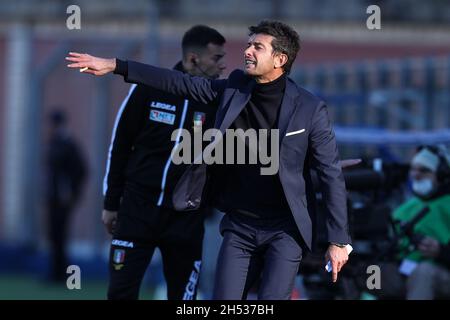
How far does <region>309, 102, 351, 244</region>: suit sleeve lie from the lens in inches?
264

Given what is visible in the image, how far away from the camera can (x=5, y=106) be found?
55.9 feet

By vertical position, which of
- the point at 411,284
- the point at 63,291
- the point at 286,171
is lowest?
the point at 63,291

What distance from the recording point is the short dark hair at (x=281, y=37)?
679cm

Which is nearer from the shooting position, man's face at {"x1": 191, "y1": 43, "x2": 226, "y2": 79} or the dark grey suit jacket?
the dark grey suit jacket

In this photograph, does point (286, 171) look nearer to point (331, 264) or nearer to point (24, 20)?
point (331, 264)

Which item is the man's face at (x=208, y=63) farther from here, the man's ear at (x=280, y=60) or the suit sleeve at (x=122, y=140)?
the man's ear at (x=280, y=60)

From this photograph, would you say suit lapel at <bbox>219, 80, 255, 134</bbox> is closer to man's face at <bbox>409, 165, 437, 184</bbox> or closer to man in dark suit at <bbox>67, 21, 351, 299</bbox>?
man in dark suit at <bbox>67, 21, 351, 299</bbox>

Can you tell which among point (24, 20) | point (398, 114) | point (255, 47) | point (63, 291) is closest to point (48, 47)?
point (24, 20)

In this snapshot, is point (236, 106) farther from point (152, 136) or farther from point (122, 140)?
point (122, 140)

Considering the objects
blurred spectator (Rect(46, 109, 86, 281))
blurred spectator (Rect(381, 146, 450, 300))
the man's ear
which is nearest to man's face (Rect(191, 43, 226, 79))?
the man's ear

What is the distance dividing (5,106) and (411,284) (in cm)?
948
